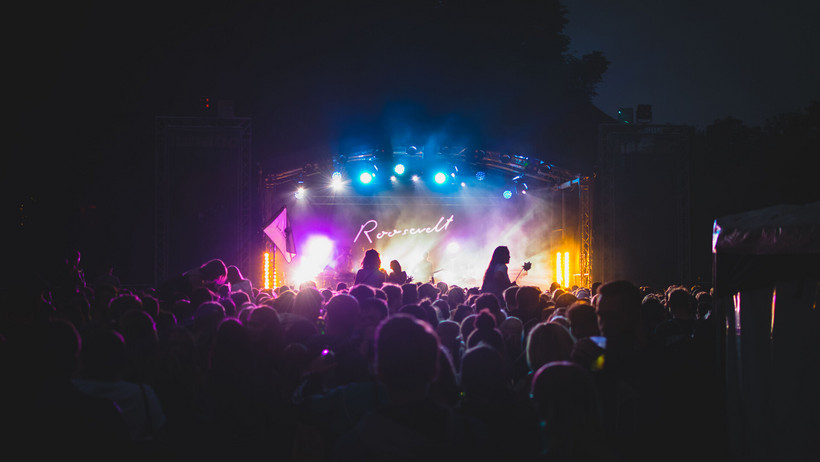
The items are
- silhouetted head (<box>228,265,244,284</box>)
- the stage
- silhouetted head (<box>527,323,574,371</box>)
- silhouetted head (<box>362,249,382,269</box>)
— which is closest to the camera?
silhouetted head (<box>527,323,574,371</box>)

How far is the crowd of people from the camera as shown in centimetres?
217

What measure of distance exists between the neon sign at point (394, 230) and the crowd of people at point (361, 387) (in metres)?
18.9

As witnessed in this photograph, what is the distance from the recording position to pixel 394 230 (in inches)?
963

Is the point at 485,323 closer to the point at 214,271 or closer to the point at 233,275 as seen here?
the point at 214,271

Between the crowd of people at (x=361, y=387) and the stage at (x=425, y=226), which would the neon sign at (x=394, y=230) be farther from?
the crowd of people at (x=361, y=387)

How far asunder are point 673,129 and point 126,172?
13345mm

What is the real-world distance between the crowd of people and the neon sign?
18.9 meters

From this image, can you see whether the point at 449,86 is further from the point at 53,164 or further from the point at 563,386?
the point at 563,386

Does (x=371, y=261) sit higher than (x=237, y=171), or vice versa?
(x=237, y=171)

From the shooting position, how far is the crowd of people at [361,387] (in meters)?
2.17

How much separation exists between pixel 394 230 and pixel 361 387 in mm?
21332

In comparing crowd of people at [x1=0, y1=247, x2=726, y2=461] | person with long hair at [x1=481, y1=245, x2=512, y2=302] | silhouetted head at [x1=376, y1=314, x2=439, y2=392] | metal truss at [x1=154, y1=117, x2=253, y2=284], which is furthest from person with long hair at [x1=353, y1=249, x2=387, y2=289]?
silhouetted head at [x1=376, y1=314, x2=439, y2=392]

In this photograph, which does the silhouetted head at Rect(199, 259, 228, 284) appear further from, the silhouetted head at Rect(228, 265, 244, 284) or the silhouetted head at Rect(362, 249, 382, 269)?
the silhouetted head at Rect(362, 249, 382, 269)

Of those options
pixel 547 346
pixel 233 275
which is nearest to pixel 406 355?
pixel 547 346
